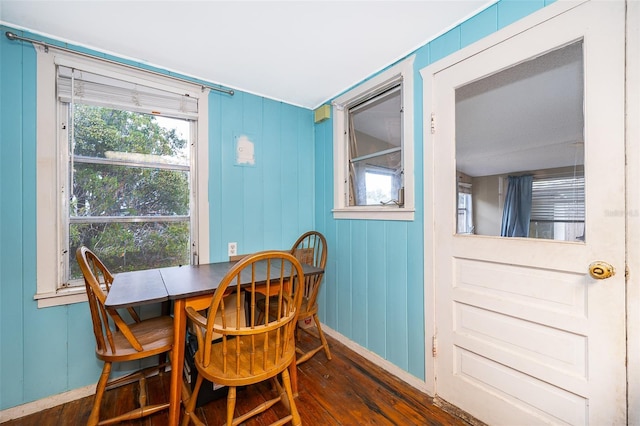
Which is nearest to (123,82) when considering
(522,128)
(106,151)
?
(106,151)

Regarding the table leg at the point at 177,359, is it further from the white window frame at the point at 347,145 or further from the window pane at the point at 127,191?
the white window frame at the point at 347,145

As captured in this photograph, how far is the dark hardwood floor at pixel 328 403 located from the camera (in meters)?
1.50

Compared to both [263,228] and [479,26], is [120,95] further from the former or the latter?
[479,26]

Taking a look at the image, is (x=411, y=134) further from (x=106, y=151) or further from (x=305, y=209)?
(x=106, y=151)

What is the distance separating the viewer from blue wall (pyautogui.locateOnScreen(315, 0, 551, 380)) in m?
1.55

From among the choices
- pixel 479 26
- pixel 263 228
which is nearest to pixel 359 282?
pixel 263 228

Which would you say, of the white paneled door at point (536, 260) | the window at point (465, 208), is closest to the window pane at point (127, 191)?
the white paneled door at point (536, 260)

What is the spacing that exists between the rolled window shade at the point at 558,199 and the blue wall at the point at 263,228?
0.62m

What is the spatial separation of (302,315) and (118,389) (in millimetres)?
1313

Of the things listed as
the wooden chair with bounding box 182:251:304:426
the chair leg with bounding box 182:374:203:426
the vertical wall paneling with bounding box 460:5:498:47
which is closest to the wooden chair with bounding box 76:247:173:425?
the chair leg with bounding box 182:374:203:426

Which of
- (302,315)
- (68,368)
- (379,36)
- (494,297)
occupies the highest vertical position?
(379,36)

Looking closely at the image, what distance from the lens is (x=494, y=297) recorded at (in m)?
1.42

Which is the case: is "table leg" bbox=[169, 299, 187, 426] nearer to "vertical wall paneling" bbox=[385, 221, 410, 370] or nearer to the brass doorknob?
"vertical wall paneling" bbox=[385, 221, 410, 370]

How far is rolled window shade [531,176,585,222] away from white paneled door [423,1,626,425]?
3 centimetres
